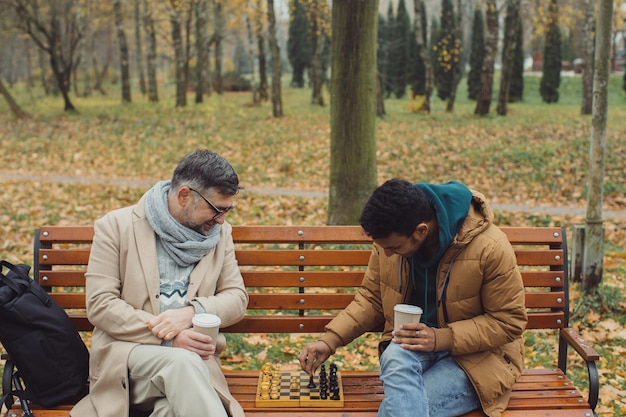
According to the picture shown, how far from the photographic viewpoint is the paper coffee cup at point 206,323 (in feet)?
9.32

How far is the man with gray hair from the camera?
2928 mm

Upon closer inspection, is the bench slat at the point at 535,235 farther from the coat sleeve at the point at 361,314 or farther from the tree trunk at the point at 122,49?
the tree trunk at the point at 122,49

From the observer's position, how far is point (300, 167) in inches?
519

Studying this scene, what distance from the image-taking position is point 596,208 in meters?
5.82

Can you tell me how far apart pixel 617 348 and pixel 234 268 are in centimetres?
331

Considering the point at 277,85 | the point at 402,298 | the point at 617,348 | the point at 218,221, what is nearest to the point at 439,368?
the point at 402,298

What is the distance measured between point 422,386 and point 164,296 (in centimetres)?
135

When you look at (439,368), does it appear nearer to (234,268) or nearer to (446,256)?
(446,256)

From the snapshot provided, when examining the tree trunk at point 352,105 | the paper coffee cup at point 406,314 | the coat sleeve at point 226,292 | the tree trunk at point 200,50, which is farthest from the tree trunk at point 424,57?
the paper coffee cup at point 406,314

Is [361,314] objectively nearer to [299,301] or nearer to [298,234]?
[299,301]

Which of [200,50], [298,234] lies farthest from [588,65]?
[298,234]

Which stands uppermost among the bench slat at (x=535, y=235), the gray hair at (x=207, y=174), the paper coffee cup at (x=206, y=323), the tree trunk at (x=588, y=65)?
the tree trunk at (x=588, y=65)

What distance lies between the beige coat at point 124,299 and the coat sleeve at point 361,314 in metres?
0.51

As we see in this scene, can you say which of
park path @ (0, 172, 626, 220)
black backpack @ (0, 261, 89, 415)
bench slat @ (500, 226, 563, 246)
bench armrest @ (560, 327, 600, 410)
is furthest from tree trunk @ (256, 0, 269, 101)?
bench armrest @ (560, 327, 600, 410)
